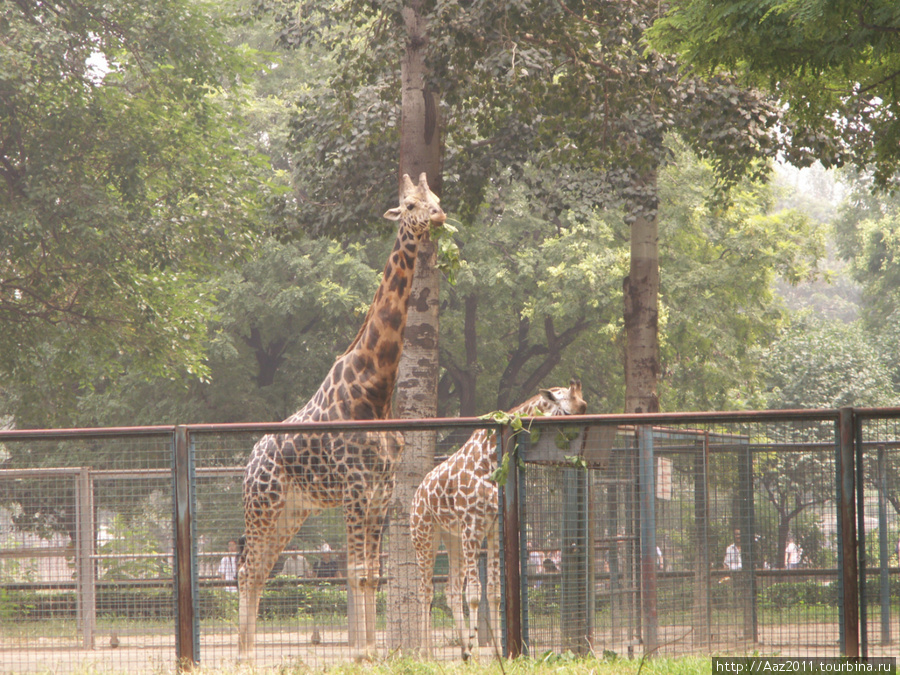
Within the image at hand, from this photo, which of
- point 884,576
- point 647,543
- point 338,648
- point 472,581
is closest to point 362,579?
point 338,648

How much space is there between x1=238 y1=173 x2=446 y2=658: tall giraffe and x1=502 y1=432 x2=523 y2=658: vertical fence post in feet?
3.62

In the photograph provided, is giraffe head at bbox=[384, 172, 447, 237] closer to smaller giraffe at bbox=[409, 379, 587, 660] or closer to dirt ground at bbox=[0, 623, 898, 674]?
smaller giraffe at bbox=[409, 379, 587, 660]

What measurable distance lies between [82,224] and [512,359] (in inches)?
572

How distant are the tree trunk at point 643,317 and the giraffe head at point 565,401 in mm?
4430

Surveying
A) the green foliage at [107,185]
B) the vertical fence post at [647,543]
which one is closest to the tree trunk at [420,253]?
the vertical fence post at [647,543]

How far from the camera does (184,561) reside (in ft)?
21.5

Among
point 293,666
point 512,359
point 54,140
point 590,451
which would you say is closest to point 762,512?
point 590,451

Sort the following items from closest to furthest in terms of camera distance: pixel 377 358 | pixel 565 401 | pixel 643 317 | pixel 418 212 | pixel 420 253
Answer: pixel 565 401, pixel 377 358, pixel 418 212, pixel 420 253, pixel 643 317

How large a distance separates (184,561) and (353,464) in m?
1.82

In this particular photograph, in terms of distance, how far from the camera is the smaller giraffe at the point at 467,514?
8.70m

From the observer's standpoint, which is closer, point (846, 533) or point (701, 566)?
point (846, 533)

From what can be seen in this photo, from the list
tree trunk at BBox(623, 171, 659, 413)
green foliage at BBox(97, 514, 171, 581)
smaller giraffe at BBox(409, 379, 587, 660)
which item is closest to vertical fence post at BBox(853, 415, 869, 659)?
smaller giraffe at BBox(409, 379, 587, 660)

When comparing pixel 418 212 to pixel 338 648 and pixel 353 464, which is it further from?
pixel 338 648

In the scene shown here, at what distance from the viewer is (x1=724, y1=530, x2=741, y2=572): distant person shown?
6766 mm
